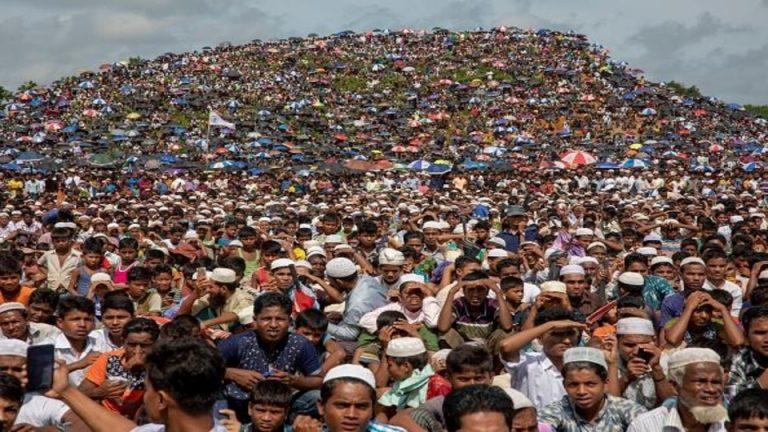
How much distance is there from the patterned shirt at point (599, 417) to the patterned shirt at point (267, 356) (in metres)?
1.43

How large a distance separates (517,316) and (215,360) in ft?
11.6

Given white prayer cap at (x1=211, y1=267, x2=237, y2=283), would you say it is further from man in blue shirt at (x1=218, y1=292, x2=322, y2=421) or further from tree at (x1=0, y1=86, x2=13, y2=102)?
tree at (x1=0, y1=86, x2=13, y2=102)

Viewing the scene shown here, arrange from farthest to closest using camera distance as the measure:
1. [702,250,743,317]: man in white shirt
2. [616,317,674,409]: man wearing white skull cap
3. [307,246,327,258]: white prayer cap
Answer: [307,246,327,258]: white prayer cap, [702,250,743,317]: man in white shirt, [616,317,674,409]: man wearing white skull cap

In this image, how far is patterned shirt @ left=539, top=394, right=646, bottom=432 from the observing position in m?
4.02

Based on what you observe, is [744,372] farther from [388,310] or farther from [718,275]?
[718,275]

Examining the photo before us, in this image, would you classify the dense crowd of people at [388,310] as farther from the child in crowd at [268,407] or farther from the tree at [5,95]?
the tree at [5,95]

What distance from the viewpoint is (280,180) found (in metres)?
29.3

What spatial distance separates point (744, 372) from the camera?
4605 mm

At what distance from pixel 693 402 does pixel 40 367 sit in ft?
9.56

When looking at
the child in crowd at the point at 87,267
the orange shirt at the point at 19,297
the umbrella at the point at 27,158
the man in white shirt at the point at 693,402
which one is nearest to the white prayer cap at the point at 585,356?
the man in white shirt at the point at 693,402

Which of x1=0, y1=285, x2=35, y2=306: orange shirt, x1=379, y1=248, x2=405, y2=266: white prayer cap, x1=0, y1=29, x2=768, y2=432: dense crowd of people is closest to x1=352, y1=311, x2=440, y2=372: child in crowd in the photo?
x1=0, y1=29, x2=768, y2=432: dense crowd of people

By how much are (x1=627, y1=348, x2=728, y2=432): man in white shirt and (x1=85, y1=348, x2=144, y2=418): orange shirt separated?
2.52 m

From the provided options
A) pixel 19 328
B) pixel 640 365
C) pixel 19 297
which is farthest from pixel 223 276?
pixel 640 365

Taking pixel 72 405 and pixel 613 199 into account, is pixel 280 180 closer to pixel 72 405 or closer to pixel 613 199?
pixel 613 199
